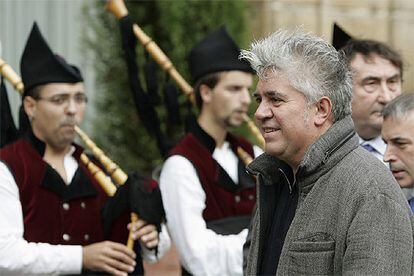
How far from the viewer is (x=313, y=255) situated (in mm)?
2783

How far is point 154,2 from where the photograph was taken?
833 centimetres

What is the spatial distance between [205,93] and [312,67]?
2.38 metres

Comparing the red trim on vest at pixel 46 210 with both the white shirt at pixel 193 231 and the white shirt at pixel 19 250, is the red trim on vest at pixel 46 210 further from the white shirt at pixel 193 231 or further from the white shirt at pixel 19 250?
the white shirt at pixel 193 231

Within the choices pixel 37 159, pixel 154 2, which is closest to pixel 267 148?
pixel 37 159

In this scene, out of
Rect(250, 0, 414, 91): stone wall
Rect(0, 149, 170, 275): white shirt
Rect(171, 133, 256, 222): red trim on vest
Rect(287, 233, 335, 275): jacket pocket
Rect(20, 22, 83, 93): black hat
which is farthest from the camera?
Rect(250, 0, 414, 91): stone wall

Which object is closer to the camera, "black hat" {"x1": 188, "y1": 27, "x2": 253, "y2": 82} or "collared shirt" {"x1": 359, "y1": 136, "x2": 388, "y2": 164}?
"collared shirt" {"x1": 359, "y1": 136, "x2": 388, "y2": 164}

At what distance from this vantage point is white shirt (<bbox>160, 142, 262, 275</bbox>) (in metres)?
4.67

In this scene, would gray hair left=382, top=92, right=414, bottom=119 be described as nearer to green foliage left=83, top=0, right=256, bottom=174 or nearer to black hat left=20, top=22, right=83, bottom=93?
black hat left=20, top=22, right=83, bottom=93

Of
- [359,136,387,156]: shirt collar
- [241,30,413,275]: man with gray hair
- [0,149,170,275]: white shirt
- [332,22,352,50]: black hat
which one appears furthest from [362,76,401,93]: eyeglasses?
[0,149,170,275]: white shirt

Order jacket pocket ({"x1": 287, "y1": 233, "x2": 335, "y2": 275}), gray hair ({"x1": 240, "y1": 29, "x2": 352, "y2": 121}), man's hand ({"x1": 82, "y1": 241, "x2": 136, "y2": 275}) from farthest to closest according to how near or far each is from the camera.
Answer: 1. man's hand ({"x1": 82, "y1": 241, "x2": 136, "y2": 275})
2. gray hair ({"x1": 240, "y1": 29, "x2": 352, "y2": 121})
3. jacket pocket ({"x1": 287, "y1": 233, "x2": 335, "y2": 275})

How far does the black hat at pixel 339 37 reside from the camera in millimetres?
4707

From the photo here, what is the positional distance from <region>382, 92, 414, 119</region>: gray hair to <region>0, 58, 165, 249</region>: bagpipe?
1376 millimetres

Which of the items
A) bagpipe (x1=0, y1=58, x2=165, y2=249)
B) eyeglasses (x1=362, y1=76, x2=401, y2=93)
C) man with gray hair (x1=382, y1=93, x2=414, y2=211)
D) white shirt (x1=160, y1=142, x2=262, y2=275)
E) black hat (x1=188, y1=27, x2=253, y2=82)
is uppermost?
black hat (x1=188, y1=27, x2=253, y2=82)

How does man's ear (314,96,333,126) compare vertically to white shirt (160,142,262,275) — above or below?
above
